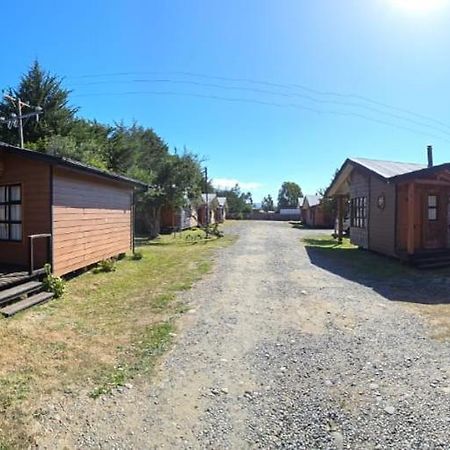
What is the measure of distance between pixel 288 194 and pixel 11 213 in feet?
293

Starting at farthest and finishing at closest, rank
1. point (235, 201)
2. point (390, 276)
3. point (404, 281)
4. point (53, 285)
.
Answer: point (235, 201)
point (390, 276)
point (404, 281)
point (53, 285)

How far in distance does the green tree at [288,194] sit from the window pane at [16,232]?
86.6 meters

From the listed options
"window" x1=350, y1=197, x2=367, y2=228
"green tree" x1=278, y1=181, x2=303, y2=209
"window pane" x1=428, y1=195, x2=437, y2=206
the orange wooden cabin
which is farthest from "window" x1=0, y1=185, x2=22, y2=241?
"green tree" x1=278, y1=181, x2=303, y2=209

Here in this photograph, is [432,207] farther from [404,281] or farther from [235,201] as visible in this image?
[235,201]

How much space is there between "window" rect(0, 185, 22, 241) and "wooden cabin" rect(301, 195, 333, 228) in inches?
1176

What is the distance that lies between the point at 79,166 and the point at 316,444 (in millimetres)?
7323

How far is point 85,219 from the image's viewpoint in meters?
9.28

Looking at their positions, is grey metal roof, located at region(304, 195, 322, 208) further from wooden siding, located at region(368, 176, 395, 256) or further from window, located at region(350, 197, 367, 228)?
wooden siding, located at region(368, 176, 395, 256)

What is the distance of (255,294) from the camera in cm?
702

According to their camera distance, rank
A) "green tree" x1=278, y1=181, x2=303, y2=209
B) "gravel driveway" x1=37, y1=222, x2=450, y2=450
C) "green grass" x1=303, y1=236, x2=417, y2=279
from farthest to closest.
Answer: "green tree" x1=278, y1=181, x2=303, y2=209 < "green grass" x1=303, y1=236, x2=417, y2=279 < "gravel driveway" x1=37, y1=222, x2=450, y2=450

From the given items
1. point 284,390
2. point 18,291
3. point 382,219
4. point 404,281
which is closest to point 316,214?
point 382,219

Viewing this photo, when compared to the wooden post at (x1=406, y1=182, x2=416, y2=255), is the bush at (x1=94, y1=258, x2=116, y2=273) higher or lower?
lower

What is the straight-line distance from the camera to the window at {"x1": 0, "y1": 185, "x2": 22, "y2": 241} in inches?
321

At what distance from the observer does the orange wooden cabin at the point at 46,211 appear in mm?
7668
